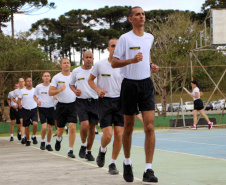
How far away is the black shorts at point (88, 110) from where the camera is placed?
9547 mm

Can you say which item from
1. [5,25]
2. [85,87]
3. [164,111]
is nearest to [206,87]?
[164,111]

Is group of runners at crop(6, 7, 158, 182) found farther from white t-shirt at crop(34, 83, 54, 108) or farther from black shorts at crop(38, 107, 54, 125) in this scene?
white t-shirt at crop(34, 83, 54, 108)

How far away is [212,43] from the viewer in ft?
65.2

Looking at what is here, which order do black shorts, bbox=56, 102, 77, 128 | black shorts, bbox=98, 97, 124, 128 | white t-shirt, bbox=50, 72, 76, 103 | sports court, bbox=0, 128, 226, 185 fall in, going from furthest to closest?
Result: white t-shirt, bbox=50, 72, 76, 103, black shorts, bbox=56, 102, 77, 128, black shorts, bbox=98, 97, 124, 128, sports court, bbox=0, 128, 226, 185

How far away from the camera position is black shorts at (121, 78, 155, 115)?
621 cm

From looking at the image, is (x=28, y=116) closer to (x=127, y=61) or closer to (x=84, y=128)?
(x=84, y=128)

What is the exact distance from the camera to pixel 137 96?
20.5 ft

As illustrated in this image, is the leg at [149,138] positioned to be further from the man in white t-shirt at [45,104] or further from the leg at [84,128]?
the man in white t-shirt at [45,104]

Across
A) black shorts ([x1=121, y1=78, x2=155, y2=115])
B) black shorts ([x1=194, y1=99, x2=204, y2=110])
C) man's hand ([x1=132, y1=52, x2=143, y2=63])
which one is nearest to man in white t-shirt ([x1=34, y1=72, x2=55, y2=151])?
black shorts ([x1=121, y1=78, x2=155, y2=115])

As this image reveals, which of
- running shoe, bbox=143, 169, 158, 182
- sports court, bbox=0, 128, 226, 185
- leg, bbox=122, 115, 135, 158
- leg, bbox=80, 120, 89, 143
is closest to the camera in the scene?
running shoe, bbox=143, 169, 158, 182

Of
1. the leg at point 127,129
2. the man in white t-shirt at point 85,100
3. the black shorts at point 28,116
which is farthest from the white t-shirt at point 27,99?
the leg at point 127,129

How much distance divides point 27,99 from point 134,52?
9233mm

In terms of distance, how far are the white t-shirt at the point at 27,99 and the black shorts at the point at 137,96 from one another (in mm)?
8937

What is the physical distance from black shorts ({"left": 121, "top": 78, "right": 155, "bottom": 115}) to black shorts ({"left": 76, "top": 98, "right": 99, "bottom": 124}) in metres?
3.29
